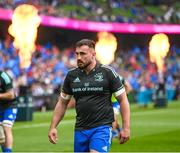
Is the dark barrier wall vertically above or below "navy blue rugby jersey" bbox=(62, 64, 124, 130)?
above

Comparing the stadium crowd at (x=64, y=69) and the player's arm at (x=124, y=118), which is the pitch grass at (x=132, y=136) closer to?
the stadium crowd at (x=64, y=69)

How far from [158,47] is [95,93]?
1790 inches

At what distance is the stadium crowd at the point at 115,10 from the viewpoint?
1829 inches

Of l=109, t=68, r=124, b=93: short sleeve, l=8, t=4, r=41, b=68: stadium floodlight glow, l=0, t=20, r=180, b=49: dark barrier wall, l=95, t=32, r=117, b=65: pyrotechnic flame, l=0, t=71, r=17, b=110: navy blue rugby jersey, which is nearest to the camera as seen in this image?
l=109, t=68, r=124, b=93: short sleeve

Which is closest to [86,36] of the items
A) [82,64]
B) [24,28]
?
[24,28]

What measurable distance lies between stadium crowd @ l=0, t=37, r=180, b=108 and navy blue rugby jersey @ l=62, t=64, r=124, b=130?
18.6 meters

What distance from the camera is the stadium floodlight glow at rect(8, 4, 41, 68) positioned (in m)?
38.2

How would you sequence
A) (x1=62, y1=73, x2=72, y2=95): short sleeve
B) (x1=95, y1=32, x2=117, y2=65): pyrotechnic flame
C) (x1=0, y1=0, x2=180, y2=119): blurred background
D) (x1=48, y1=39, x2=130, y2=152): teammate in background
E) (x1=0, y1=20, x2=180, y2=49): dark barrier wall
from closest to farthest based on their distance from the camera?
(x1=48, y1=39, x2=130, y2=152): teammate in background → (x1=62, y1=73, x2=72, y2=95): short sleeve → (x1=0, y1=0, x2=180, y2=119): blurred background → (x1=0, y1=20, x2=180, y2=49): dark barrier wall → (x1=95, y1=32, x2=117, y2=65): pyrotechnic flame

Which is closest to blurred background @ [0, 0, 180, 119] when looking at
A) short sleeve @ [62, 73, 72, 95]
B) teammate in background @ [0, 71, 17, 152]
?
teammate in background @ [0, 71, 17, 152]

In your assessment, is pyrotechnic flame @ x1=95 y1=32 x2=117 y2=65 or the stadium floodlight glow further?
pyrotechnic flame @ x1=95 y1=32 x2=117 y2=65

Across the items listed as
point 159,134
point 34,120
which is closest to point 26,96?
point 34,120

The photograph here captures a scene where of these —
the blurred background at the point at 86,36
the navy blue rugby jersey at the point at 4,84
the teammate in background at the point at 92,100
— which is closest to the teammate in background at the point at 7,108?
the navy blue rugby jersey at the point at 4,84

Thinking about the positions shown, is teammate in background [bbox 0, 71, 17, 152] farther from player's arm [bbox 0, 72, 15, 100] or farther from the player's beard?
the player's beard

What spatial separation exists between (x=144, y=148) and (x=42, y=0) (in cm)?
3037
